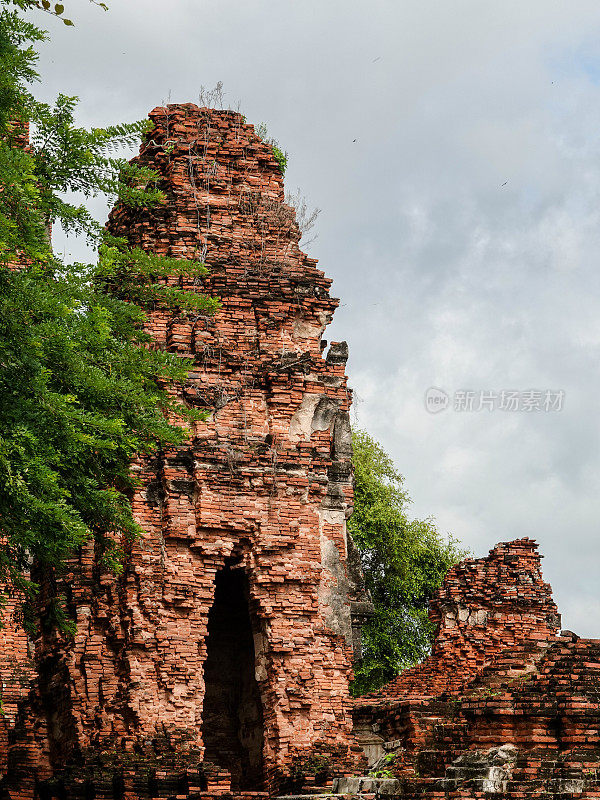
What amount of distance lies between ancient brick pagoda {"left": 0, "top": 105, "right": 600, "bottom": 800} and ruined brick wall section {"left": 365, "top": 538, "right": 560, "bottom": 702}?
3.27m

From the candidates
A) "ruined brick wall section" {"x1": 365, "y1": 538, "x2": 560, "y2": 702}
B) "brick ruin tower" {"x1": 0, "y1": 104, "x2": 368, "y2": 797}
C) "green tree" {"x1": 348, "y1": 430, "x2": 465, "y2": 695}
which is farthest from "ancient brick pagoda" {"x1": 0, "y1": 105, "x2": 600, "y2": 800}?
"green tree" {"x1": 348, "y1": 430, "x2": 465, "y2": 695}

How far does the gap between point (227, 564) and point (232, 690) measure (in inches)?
117

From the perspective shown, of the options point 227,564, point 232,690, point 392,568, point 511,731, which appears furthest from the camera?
point 392,568

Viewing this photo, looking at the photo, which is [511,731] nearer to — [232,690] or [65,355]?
[65,355]

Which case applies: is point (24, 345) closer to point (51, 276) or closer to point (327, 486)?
point (51, 276)

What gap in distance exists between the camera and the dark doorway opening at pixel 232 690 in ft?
57.7

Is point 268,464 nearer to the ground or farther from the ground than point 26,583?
farther from the ground

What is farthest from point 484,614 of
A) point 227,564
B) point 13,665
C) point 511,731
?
point 511,731

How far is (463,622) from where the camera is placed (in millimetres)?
19984

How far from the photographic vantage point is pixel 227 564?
1620cm

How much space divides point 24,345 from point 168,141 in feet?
23.8

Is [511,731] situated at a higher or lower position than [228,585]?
lower

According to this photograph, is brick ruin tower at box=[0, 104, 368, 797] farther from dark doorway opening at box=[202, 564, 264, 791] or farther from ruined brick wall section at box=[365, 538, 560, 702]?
ruined brick wall section at box=[365, 538, 560, 702]

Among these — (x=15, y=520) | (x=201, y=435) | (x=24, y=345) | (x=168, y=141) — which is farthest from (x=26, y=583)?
(x=168, y=141)
